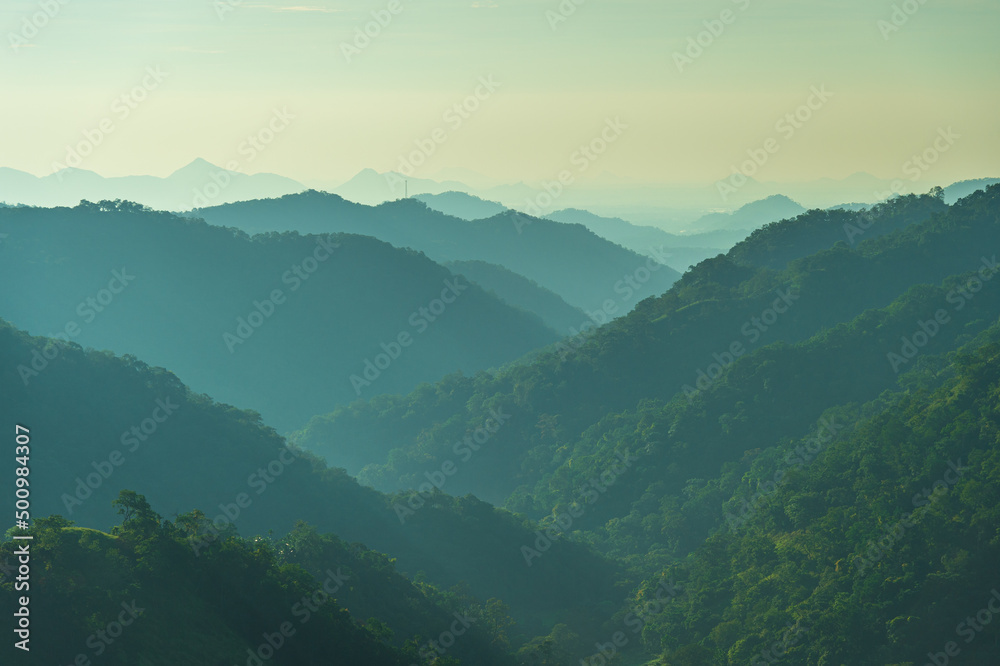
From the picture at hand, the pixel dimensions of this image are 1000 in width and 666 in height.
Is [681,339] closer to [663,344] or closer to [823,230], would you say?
[663,344]

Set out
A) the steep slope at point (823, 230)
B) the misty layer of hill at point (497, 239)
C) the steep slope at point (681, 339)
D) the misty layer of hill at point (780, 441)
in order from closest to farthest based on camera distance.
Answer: the misty layer of hill at point (780, 441) < the steep slope at point (681, 339) < the steep slope at point (823, 230) < the misty layer of hill at point (497, 239)

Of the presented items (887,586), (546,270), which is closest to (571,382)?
(887,586)

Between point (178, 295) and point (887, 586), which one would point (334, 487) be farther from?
point (178, 295)

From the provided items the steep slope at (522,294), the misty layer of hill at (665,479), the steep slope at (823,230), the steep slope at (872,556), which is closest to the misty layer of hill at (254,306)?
the misty layer of hill at (665,479)

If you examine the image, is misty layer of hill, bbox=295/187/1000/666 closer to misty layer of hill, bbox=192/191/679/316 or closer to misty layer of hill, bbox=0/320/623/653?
misty layer of hill, bbox=0/320/623/653

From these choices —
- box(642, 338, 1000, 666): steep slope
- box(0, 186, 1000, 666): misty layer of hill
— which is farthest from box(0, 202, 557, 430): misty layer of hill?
box(642, 338, 1000, 666): steep slope

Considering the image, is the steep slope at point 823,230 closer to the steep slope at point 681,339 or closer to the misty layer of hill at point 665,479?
the misty layer of hill at point 665,479
